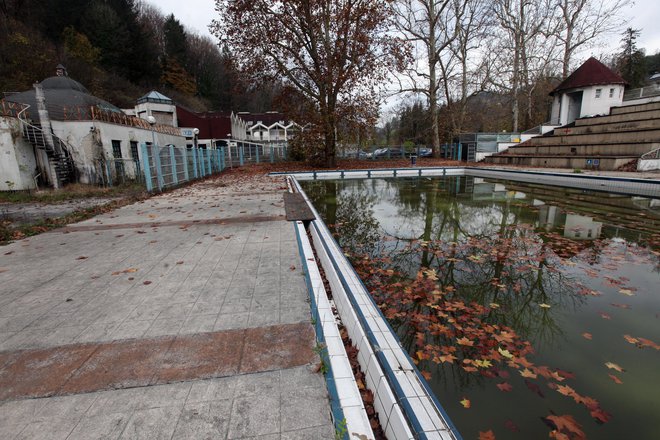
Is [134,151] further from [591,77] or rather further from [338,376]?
[591,77]

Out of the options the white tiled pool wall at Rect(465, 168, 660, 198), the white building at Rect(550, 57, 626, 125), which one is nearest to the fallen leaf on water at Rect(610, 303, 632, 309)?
the white tiled pool wall at Rect(465, 168, 660, 198)

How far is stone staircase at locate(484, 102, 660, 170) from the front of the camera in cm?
1747

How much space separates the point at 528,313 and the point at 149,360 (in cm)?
389

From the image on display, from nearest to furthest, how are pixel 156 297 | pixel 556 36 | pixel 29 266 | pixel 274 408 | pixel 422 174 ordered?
pixel 274 408 → pixel 156 297 → pixel 29 266 → pixel 422 174 → pixel 556 36

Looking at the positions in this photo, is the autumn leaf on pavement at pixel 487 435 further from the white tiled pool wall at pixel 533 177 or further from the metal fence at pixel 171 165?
the white tiled pool wall at pixel 533 177

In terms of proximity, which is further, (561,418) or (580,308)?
(580,308)

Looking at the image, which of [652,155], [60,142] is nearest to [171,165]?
[60,142]

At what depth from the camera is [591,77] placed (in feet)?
83.8

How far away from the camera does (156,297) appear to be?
3.54 m

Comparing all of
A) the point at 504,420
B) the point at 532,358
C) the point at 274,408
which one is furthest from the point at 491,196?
the point at 274,408

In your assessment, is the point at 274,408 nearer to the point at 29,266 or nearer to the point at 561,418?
the point at 561,418

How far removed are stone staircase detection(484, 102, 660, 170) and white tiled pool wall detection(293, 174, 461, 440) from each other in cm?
2064

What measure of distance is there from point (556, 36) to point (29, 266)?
124 feet

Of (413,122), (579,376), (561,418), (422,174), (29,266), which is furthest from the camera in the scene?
(413,122)
